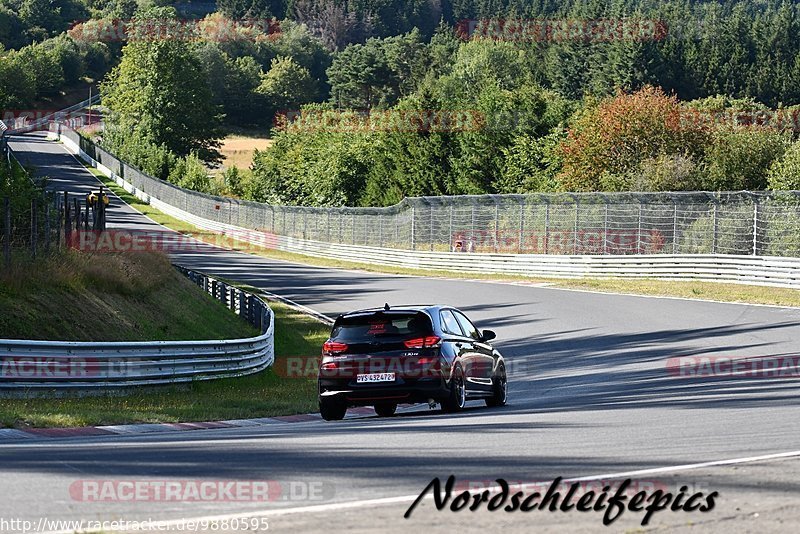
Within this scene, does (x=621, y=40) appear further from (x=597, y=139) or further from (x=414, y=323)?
(x=414, y=323)

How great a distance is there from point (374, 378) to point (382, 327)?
26.4 inches

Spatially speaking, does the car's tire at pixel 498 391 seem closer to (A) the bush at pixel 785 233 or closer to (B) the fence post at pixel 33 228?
(B) the fence post at pixel 33 228

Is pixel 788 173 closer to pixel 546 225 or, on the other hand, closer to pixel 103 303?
pixel 546 225

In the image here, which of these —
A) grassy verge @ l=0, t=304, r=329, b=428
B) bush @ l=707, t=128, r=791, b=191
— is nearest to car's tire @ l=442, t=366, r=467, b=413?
grassy verge @ l=0, t=304, r=329, b=428

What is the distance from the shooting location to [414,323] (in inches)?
619

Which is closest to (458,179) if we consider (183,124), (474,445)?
(183,124)

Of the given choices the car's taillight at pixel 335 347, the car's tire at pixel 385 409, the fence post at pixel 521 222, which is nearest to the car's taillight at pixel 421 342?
the car's taillight at pixel 335 347

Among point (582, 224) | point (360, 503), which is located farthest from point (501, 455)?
point (582, 224)

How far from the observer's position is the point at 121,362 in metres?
19.7

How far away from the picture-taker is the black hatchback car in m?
15.4

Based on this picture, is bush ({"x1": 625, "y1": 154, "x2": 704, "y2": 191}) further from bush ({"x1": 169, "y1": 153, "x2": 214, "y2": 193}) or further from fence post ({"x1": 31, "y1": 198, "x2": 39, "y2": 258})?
bush ({"x1": 169, "y1": 153, "x2": 214, "y2": 193})

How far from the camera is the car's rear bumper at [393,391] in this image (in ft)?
50.6

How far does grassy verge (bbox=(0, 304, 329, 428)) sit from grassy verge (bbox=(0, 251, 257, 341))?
8.14 ft

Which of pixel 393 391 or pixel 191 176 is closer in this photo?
pixel 393 391
